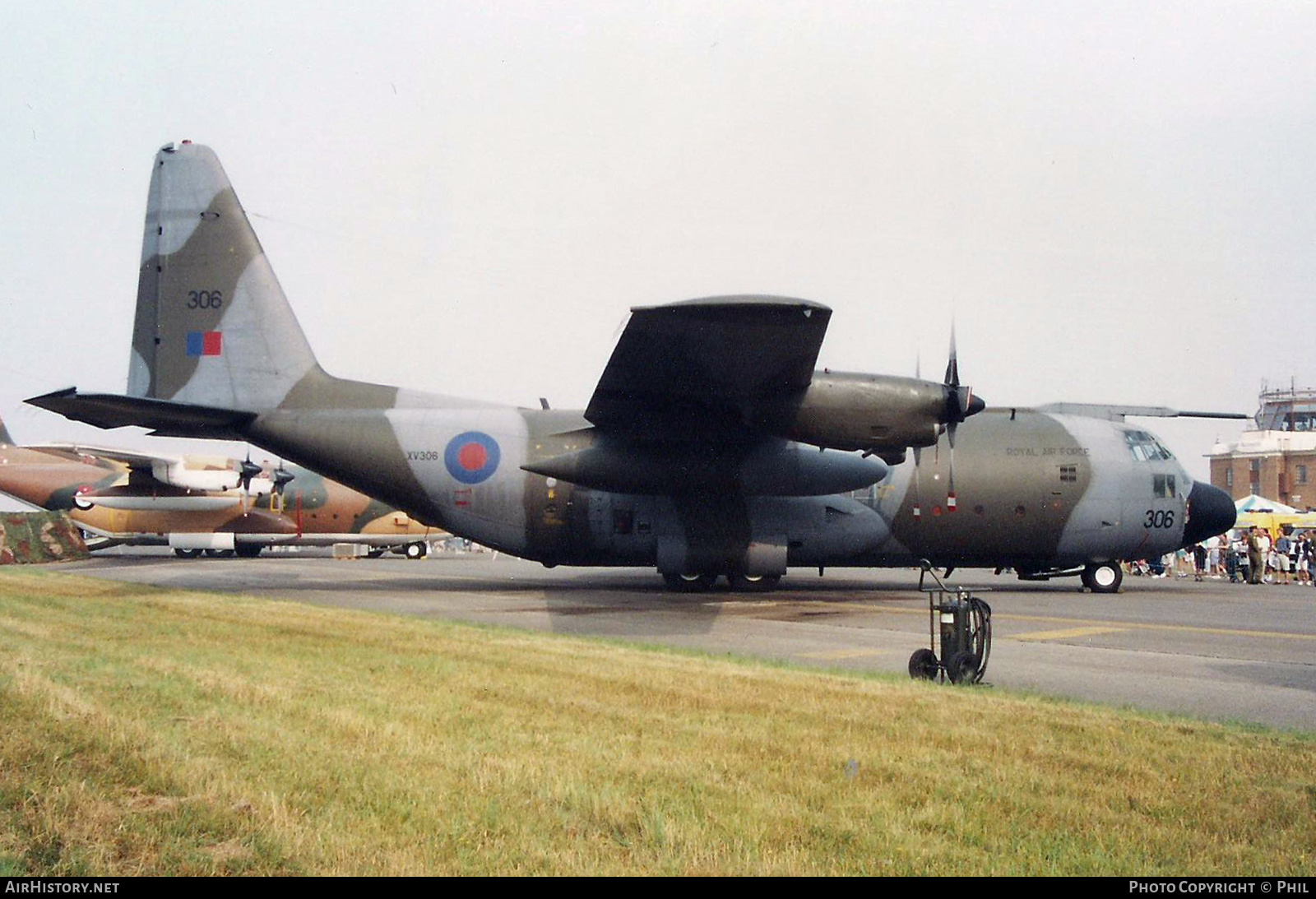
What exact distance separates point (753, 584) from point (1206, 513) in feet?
35.4

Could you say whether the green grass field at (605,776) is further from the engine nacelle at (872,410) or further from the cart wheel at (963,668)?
the engine nacelle at (872,410)

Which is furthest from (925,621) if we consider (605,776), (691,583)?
(605,776)

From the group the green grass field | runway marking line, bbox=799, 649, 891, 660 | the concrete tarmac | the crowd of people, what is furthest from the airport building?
the green grass field

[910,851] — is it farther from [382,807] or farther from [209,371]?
[209,371]

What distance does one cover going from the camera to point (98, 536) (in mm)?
47688

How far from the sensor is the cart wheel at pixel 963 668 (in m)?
9.71

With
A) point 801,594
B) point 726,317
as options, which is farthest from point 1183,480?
point 726,317

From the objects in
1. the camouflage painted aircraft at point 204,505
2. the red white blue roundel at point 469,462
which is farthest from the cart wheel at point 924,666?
the camouflage painted aircraft at point 204,505

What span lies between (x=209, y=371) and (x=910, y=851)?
65.6ft

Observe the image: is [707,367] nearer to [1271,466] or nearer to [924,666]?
[924,666]

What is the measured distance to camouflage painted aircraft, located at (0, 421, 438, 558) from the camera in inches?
1694

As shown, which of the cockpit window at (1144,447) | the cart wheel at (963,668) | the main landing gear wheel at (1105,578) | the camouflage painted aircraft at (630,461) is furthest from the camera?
the main landing gear wheel at (1105,578)

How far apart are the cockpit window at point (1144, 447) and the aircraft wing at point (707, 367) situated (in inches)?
382

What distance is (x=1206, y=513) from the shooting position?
23812 mm
